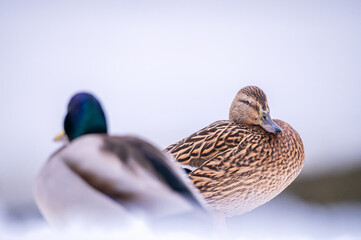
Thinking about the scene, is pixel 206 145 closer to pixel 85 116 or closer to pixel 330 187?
pixel 85 116

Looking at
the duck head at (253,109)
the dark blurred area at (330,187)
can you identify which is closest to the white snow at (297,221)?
the dark blurred area at (330,187)

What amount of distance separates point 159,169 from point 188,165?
0.72 meters

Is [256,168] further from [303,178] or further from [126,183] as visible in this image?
[303,178]

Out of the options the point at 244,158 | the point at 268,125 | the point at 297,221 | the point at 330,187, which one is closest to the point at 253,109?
the point at 268,125

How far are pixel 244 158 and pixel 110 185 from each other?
2.75 ft

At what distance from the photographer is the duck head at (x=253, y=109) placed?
6.51 feet

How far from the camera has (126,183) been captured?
1.16 metres

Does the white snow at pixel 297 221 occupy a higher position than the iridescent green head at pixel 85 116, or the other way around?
the iridescent green head at pixel 85 116

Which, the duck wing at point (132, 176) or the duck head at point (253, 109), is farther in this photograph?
the duck head at point (253, 109)

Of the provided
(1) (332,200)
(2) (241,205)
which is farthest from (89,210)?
(1) (332,200)

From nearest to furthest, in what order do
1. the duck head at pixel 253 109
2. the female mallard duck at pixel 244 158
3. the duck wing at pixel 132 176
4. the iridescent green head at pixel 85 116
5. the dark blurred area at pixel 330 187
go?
the duck wing at pixel 132 176 < the iridescent green head at pixel 85 116 < the female mallard duck at pixel 244 158 < the duck head at pixel 253 109 < the dark blurred area at pixel 330 187

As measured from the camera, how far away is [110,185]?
1.18 meters

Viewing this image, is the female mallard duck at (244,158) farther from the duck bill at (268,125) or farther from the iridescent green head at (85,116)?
the iridescent green head at (85,116)

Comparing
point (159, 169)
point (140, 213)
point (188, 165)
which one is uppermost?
point (188, 165)
